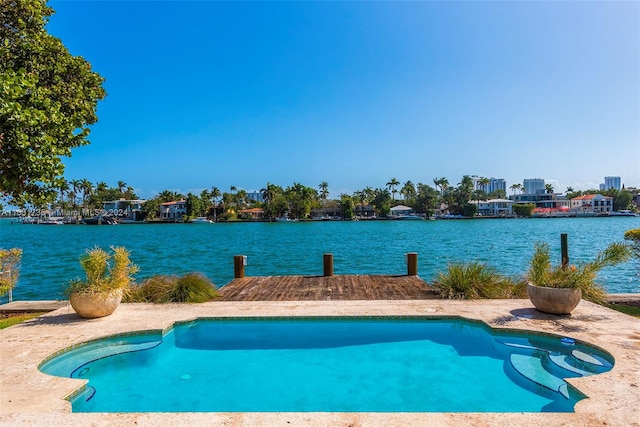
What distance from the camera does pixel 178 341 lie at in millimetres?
7156

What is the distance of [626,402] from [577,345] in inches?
84.9

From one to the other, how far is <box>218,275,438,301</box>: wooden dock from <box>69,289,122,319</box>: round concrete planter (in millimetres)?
2628

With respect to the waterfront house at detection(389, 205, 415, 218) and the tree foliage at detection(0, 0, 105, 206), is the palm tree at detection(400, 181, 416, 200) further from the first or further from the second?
the tree foliage at detection(0, 0, 105, 206)

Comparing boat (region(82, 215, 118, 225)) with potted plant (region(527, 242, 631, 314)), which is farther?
boat (region(82, 215, 118, 225))

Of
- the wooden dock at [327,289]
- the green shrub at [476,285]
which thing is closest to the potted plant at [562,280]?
the green shrub at [476,285]

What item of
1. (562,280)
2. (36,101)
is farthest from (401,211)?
(36,101)

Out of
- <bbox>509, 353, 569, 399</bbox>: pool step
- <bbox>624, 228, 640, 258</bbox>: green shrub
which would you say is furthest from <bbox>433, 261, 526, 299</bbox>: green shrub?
<bbox>509, 353, 569, 399</bbox>: pool step

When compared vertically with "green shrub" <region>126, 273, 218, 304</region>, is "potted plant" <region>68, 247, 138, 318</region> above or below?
above

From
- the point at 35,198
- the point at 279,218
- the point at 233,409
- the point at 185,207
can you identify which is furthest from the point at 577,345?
the point at 185,207

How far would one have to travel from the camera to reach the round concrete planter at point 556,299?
7.21 metres

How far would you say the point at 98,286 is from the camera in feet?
25.2

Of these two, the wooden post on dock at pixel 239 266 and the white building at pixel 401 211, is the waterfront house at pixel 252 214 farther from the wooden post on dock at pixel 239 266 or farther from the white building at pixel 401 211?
the wooden post on dock at pixel 239 266

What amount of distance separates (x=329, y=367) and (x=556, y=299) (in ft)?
14.6

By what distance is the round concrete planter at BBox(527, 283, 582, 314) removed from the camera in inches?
284
